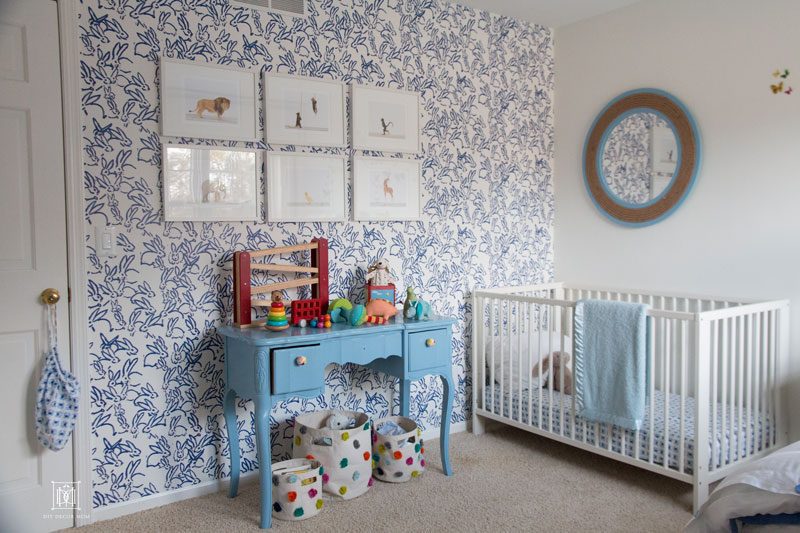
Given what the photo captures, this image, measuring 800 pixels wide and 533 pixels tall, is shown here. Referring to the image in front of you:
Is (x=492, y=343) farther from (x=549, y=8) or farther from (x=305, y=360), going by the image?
(x=549, y=8)

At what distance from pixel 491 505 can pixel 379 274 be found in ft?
3.70

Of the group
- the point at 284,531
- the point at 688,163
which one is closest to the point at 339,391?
the point at 284,531

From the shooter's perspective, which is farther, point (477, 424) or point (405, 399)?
point (477, 424)

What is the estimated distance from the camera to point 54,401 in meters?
2.33

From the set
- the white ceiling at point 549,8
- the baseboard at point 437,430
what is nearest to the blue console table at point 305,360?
the baseboard at point 437,430

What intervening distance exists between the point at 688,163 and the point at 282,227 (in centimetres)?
199

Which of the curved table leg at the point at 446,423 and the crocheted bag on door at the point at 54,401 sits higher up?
the crocheted bag on door at the point at 54,401

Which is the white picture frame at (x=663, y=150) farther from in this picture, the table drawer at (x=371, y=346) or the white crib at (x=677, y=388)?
the table drawer at (x=371, y=346)

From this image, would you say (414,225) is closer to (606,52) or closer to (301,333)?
(301,333)

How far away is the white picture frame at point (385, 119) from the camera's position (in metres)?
3.10

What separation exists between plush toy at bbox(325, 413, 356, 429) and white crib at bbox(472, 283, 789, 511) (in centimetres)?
85

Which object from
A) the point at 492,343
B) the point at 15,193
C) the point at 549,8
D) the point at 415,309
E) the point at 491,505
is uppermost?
the point at 549,8

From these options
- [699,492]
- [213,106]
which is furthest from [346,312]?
[699,492]

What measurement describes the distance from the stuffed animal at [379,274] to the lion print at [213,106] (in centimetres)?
96
